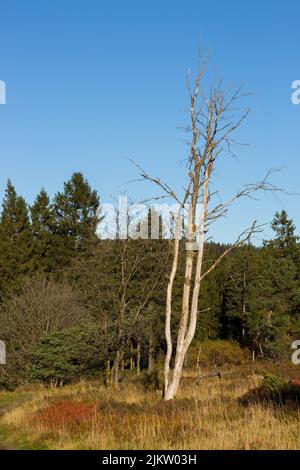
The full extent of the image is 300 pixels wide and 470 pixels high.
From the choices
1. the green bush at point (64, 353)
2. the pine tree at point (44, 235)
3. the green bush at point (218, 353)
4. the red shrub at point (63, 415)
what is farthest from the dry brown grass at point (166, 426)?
the green bush at point (218, 353)

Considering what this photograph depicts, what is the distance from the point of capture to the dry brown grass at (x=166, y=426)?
340 inches

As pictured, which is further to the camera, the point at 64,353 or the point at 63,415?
the point at 64,353

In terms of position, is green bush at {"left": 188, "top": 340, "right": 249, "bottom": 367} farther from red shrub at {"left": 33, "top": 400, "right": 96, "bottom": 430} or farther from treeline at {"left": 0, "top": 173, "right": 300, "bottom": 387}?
red shrub at {"left": 33, "top": 400, "right": 96, "bottom": 430}

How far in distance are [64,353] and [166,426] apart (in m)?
16.1

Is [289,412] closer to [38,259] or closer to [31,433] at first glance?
[31,433]

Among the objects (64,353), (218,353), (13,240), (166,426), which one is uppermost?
(13,240)

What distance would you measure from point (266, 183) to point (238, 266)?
46686 mm

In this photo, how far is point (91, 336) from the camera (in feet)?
81.3

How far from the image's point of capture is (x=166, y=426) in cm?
1009

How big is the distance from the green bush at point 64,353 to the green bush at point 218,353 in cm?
2678

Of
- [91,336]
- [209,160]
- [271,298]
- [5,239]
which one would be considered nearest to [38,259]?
[5,239]

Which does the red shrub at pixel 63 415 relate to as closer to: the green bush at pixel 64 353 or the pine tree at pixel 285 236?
the green bush at pixel 64 353

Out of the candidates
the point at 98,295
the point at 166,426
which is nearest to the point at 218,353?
the point at 98,295

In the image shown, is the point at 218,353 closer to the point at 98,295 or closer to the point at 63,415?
the point at 98,295
